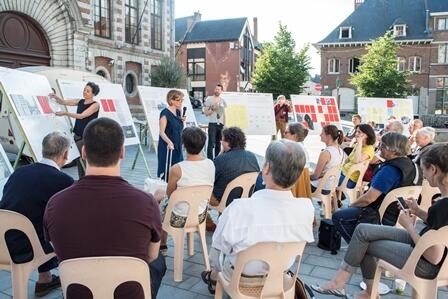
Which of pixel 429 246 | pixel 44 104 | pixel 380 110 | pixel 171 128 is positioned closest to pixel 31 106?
pixel 44 104

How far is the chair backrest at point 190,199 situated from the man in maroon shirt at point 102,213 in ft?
4.47

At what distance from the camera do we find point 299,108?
33.2ft

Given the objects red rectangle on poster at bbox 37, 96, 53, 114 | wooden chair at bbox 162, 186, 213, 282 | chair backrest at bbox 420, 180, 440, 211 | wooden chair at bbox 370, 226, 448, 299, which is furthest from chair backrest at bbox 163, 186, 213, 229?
red rectangle on poster at bbox 37, 96, 53, 114

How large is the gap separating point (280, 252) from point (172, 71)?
20399 mm

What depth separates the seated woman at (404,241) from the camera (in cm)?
246

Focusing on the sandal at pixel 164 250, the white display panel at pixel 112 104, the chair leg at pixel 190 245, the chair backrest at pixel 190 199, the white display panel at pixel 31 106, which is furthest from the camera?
the white display panel at pixel 112 104

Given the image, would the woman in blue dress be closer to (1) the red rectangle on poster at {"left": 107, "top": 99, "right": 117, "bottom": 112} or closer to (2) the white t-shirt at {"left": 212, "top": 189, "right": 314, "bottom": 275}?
(1) the red rectangle on poster at {"left": 107, "top": 99, "right": 117, "bottom": 112}

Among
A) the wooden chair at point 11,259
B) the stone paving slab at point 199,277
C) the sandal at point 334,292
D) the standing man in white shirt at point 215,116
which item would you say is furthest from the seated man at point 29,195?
the standing man in white shirt at point 215,116

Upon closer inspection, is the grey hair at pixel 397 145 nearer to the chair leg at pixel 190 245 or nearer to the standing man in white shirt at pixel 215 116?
the chair leg at pixel 190 245

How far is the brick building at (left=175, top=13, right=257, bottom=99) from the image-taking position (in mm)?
44438

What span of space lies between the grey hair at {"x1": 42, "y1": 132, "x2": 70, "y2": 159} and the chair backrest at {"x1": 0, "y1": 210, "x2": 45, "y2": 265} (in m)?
0.55

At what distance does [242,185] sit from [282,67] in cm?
2659

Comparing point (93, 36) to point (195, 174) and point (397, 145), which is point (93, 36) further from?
point (397, 145)

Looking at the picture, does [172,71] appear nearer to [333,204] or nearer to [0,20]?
[0,20]
